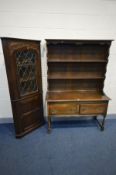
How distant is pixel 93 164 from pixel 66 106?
Answer: 1.00m

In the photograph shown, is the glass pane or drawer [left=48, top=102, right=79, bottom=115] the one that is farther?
drawer [left=48, top=102, right=79, bottom=115]

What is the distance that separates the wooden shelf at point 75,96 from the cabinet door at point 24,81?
0.30 m

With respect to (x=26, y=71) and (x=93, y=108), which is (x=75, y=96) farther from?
(x=26, y=71)

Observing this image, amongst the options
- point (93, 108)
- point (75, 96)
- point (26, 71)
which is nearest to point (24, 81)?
point (26, 71)

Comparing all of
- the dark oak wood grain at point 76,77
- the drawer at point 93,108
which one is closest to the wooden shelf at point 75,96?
the dark oak wood grain at point 76,77

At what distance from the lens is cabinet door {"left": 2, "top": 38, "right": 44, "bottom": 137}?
197cm

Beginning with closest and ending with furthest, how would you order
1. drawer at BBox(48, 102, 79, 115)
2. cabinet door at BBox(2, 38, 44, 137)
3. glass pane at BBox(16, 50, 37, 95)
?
cabinet door at BBox(2, 38, 44, 137)
glass pane at BBox(16, 50, 37, 95)
drawer at BBox(48, 102, 79, 115)

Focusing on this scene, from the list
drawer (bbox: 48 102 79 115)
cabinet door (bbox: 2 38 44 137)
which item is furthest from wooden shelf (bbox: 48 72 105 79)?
drawer (bbox: 48 102 79 115)

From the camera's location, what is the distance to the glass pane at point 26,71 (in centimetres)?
216

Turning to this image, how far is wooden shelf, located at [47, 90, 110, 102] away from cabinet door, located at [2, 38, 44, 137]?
30 cm

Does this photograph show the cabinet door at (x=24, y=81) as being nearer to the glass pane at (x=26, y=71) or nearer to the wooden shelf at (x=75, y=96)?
the glass pane at (x=26, y=71)

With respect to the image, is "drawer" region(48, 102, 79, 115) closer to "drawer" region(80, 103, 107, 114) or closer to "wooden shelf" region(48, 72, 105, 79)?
"drawer" region(80, 103, 107, 114)

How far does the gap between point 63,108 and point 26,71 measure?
0.96 m

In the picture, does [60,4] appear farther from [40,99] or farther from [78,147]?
[78,147]
